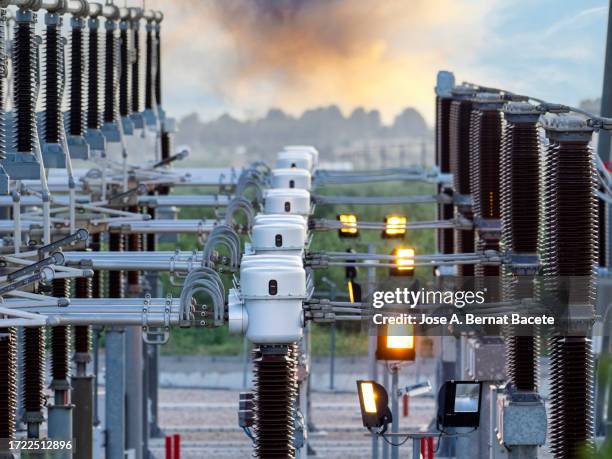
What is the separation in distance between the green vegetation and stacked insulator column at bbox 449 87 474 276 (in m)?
7.83

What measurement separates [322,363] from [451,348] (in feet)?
69.9

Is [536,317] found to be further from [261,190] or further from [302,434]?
[261,190]

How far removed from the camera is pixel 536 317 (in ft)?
55.7

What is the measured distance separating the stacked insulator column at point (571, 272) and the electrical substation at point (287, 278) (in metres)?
0.02

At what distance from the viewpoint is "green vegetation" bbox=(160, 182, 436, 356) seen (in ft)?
176

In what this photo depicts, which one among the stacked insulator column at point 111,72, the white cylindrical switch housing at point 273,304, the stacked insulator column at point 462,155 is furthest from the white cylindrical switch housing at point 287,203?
the white cylindrical switch housing at point 273,304

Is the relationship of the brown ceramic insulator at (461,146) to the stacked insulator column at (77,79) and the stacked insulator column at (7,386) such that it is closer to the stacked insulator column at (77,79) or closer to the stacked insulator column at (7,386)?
the stacked insulator column at (77,79)

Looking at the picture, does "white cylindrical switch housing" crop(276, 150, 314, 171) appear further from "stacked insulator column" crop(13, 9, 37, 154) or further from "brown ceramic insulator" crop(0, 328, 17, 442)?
"brown ceramic insulator" crop(0, 328, 17, 442)

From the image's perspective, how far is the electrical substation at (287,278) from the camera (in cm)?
1497

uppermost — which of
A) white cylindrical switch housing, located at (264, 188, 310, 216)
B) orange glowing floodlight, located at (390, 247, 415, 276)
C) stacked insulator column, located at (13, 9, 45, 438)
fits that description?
stacked insulator column, located at (13, 9, 45, 438)

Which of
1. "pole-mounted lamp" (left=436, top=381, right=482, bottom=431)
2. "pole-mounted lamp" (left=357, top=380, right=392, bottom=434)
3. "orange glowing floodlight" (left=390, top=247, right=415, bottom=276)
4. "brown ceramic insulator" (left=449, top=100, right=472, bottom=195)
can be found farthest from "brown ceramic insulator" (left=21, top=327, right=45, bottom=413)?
"brown ceramic insulator" (left=449, top=100, right=472, bottom=195)

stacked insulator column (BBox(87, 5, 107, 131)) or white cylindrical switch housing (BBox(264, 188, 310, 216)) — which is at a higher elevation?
stacked insulator column (BBox(87, 5, 107, 131))

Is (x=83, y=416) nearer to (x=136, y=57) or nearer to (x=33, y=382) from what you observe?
(x=33, y=382)

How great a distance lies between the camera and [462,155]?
2688 centimetres
